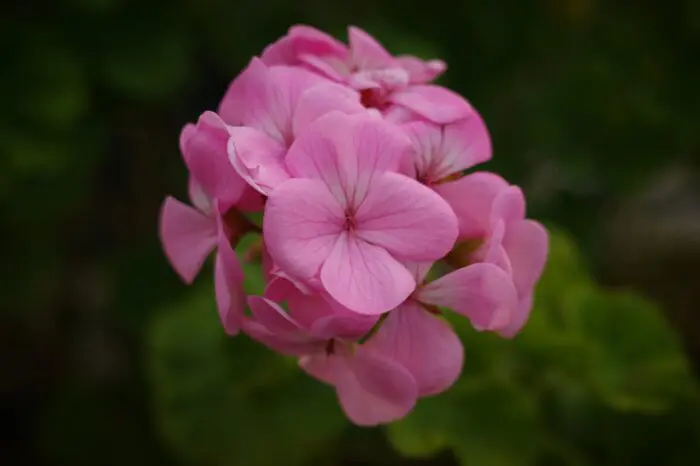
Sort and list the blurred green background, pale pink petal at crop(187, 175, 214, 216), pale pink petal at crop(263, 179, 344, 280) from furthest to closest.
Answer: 1. the blurred green background
2. pale pink petal at crop(187, 175, 214, 216)
3. pale pink petal at crop(263, 179, 344, 280)

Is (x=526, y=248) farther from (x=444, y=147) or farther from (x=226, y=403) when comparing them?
(x=226, y=403)

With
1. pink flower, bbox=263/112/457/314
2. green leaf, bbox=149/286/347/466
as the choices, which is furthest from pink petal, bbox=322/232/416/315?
green leaf, bbox=149/286/347/466

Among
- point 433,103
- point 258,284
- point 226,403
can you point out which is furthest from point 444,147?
point 226,403

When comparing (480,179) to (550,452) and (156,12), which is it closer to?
(550,452)

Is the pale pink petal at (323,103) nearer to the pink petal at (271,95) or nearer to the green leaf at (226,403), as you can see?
the pink petal at (271,95)

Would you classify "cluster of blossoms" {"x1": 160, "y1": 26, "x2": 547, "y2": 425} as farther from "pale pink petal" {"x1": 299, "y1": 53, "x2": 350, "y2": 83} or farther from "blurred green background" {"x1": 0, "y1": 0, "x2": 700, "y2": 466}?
"blurred green background" {"x1": 0, "y1": 0, "x2": 700, "y2": 466}

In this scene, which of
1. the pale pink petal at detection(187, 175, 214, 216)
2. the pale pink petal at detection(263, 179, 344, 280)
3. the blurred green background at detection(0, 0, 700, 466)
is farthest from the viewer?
the blurred green background at detection(0, 0, 700, 466)
